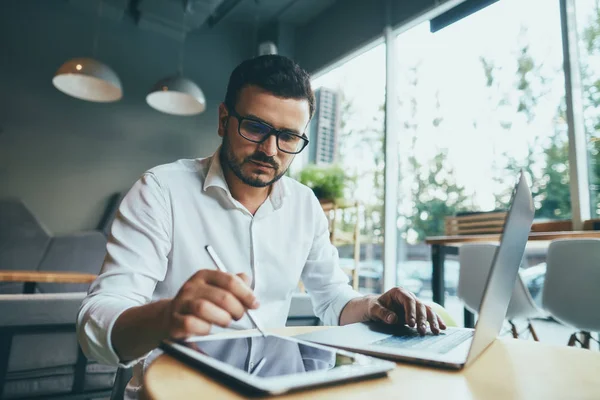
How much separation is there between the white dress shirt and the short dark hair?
0.76 ft

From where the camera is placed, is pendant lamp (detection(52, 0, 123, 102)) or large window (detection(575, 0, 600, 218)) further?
pendant lamp (detection(52, 0, 123, 102))

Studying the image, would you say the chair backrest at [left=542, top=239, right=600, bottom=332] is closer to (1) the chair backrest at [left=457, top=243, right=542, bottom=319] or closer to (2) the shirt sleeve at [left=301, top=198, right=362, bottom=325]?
(1) the chair backrest at [left=457, top=243, right=542, bottom=319]

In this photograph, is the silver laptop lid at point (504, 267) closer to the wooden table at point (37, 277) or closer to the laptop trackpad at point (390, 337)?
the laptop trackpad at point (390, 337)

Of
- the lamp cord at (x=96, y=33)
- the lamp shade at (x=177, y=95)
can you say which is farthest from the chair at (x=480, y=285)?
the lamp cord at (x=96, y=33)

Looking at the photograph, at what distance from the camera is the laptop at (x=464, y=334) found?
53 centimetres

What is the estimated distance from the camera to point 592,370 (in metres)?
0.59

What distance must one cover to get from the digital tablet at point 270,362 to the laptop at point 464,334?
0.10 metres

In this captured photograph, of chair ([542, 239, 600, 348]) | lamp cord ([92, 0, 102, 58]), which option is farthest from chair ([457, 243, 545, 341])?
lamp cord ([92, 0, 102, 58])

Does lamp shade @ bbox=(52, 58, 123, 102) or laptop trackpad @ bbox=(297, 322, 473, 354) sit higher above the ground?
lamp shade @ bbox=(52, 58, 123, 102)

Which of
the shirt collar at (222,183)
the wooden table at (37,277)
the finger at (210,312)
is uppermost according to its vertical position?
the shirt collar at (222,183)

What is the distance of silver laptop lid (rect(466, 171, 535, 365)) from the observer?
0.51 m

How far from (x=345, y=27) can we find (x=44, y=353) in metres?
4.57

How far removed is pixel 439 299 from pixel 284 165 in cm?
215

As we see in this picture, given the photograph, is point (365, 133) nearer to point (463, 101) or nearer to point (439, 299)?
point (463, 101)
